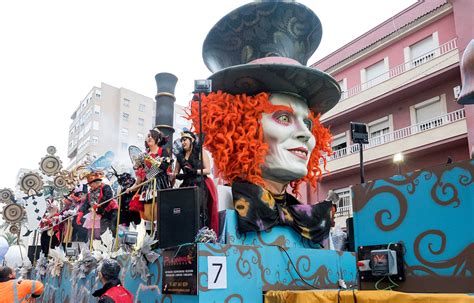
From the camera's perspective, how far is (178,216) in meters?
5.35

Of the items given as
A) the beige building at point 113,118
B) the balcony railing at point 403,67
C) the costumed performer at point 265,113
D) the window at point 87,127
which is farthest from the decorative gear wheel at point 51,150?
the window at point 87,127

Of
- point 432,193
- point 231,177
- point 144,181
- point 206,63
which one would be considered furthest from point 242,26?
point 432,193

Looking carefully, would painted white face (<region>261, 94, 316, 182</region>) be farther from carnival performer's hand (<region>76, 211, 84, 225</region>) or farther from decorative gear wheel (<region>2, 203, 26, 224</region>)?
decorative gear wheel (<region>2, 203, 26, 224</region>)

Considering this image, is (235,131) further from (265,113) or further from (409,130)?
(409,130)

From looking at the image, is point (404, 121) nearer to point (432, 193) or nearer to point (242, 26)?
point (242, 26)

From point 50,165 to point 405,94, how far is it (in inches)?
514

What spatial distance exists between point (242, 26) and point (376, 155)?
12946mm

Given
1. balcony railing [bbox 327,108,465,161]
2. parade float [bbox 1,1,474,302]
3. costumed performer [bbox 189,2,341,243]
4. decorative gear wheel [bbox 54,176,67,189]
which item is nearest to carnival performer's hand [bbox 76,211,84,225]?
parade float [bbox 1,1,474,302]

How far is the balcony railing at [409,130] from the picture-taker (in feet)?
52.9

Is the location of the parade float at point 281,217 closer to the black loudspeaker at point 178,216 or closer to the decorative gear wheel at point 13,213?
the black loudspeaker at point 178,216

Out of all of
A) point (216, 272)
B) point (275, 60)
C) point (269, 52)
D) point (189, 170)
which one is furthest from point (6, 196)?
point (216, 272)

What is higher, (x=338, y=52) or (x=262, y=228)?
(x=338, y=52)

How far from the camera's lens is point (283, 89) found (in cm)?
669

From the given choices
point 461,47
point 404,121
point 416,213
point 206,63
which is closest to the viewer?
point 416,213
